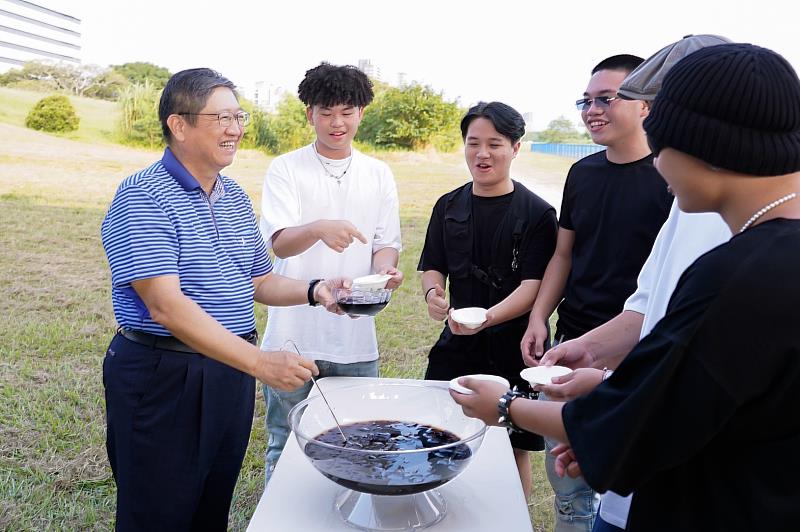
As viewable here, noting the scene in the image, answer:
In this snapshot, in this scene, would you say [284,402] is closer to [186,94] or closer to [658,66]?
[186,94]

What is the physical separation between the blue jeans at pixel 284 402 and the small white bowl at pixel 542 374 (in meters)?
1.29

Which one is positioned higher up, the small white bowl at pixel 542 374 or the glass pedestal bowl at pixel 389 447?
the small white bowl at pixel 542 374

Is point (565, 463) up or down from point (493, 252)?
down

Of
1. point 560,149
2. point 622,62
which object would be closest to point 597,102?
point 622,62

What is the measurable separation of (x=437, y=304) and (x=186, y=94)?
3.88 feet

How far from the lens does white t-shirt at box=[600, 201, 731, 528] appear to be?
1.50 metres

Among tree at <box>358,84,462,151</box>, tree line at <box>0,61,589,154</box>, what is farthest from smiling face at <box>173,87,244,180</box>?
tree at <box>358,84,462,151</box>

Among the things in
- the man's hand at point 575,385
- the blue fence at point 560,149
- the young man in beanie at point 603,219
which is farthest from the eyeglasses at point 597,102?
the blue fence at point 560,149

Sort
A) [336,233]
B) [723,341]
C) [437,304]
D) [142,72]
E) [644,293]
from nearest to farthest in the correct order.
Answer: [723,341], [644,293], [336,233], [437,304], [142,72]

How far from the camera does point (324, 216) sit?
280 cm

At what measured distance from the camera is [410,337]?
19.5 feet

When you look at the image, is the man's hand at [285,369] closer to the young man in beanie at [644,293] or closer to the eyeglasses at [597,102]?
the young man in beanie at [644,293]

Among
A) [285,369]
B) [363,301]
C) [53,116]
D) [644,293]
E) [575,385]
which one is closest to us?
[575,385]

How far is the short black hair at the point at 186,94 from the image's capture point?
2020mm
